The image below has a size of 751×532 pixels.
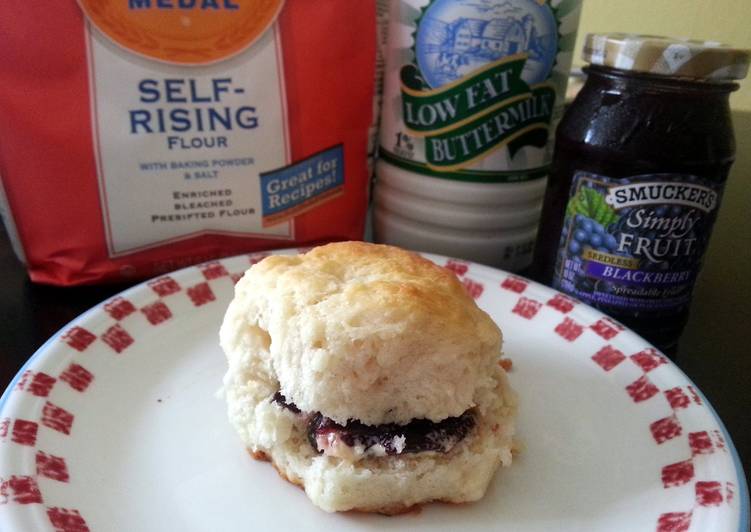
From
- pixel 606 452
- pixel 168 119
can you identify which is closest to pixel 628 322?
pixel 606 452

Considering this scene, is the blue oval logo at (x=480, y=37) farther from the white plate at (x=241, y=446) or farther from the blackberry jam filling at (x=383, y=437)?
the blackberry jam filling at (x=383, y=437)

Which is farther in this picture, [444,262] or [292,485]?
[444,262]

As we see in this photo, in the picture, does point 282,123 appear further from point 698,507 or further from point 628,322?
point 698,507

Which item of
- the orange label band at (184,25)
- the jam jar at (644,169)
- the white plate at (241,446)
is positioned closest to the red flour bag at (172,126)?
the orange label band at (184,25)

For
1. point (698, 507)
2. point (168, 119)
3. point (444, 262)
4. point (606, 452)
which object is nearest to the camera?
point (698, 507)

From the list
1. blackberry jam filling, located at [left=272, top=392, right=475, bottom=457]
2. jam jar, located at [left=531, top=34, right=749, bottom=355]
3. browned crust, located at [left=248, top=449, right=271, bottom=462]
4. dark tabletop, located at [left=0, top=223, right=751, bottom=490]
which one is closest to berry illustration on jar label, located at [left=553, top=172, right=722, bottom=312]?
jam jar, located at [left=531, top=34, right=749, bottom=355]

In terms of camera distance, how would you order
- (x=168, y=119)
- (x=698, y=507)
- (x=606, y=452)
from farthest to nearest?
1. (x=168, y=119)
2. (x=606, y=452)
3. (x=698, y=507)

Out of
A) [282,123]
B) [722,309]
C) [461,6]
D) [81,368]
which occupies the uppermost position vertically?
[461,6]
